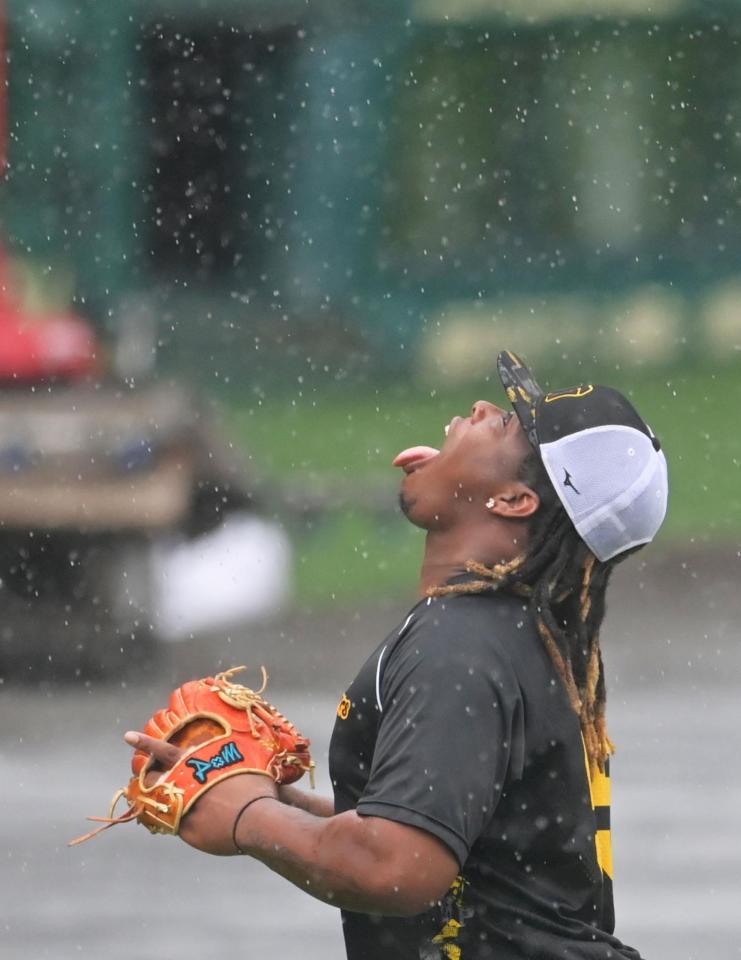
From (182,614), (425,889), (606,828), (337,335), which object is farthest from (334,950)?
(337,335)

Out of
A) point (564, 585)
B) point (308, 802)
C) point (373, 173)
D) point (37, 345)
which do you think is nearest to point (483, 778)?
point (564, 585)

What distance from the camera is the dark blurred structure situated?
724 inches

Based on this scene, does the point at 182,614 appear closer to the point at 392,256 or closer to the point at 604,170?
the point at 392,256

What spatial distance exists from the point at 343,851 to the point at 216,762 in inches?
14.0

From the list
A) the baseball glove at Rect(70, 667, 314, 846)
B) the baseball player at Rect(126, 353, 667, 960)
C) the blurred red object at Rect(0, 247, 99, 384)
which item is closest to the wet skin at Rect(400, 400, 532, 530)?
the baseball player at Rect(126, 353, 667, 960)

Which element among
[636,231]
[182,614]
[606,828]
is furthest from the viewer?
[636,231]

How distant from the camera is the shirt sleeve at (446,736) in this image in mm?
2971

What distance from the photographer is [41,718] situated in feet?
31.8

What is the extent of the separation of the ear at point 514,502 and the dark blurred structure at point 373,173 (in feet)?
47.8

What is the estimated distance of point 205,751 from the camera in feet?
10.8

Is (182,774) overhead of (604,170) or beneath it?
beneath

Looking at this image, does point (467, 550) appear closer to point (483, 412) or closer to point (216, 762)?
point (483, 412)

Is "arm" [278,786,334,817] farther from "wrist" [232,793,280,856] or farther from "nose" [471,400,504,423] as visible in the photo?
"nose" [471,400,504,423]

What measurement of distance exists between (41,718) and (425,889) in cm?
693
